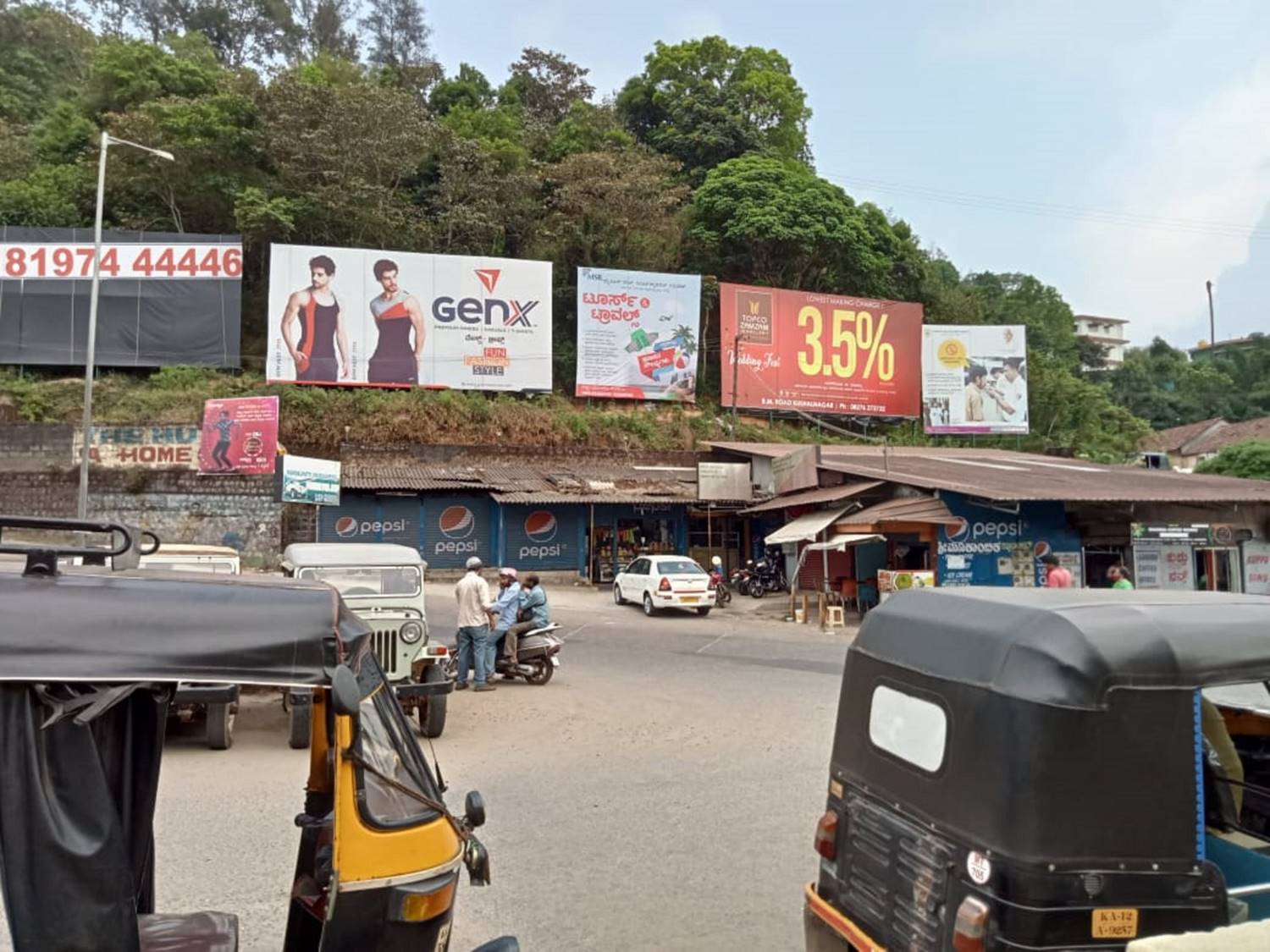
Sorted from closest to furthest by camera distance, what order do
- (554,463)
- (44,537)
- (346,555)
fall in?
1. (346,555)
2. (44,537)
3. (554,463)

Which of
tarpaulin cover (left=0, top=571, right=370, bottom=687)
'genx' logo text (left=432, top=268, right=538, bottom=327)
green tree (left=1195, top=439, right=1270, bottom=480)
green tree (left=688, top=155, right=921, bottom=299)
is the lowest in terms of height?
tarpaulin cover (left=0, top=571, right=370, bottom=687)

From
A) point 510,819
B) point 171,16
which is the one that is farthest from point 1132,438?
point 171,16

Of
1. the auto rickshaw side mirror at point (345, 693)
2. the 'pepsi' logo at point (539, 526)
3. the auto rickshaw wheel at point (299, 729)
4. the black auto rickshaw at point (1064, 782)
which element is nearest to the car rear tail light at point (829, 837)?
the black auto rickshaw at point (1064, 782)

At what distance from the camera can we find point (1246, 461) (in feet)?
99.6

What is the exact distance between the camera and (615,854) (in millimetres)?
5953

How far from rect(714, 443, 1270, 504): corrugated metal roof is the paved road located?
30.5ft

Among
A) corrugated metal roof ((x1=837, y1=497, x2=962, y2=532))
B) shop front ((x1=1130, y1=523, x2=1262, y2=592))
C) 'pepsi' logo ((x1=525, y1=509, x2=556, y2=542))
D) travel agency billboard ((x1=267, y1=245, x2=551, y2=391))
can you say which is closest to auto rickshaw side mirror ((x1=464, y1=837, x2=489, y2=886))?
corrugated metal roof ((x1=837, y1=497, x2=962, y2=532))

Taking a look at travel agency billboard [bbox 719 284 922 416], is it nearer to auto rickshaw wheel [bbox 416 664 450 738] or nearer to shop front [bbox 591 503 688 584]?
shop front [bbox 591 503 688 584]

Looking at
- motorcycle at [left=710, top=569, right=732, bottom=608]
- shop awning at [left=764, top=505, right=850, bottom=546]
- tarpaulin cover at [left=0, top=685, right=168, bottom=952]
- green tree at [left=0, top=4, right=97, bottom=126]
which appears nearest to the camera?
tarpaulin cover at [left=0, top=685, right=168, bottom=952]

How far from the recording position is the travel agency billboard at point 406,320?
1238 inches

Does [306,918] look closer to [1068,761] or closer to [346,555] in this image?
[1068,761]

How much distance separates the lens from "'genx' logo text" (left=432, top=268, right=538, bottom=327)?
33.0 metres

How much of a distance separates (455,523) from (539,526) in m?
2.62

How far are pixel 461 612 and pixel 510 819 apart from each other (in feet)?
16.9
